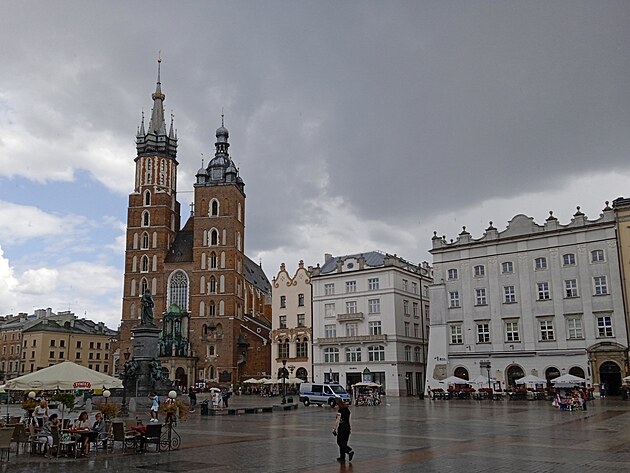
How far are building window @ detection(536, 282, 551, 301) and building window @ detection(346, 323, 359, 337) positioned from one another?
20.6 meters

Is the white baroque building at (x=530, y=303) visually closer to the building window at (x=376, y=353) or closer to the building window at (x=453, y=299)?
the building window at (x=453, y=299)

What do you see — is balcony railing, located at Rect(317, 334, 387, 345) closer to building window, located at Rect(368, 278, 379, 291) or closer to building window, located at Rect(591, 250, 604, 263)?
building window, located at Rect(368, 278, 379, 291)

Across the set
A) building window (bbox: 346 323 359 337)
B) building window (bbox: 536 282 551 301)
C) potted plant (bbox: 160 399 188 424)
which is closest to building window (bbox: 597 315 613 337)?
building window (bbox: 536 282 551 301)

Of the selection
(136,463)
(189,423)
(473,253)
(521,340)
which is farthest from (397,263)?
(136,463)

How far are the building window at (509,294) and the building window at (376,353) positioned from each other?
1478cm

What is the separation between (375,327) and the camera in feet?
223

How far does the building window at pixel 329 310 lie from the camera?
236ft

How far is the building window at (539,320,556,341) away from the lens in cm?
5424

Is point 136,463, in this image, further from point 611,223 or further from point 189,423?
point 611,223

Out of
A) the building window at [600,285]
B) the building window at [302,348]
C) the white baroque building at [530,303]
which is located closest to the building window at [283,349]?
the building window at [302,348]

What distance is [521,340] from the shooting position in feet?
182

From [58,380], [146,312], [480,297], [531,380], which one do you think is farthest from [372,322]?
[58,380]

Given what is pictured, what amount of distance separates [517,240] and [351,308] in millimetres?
20331

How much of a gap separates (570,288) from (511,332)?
6.21 meters
